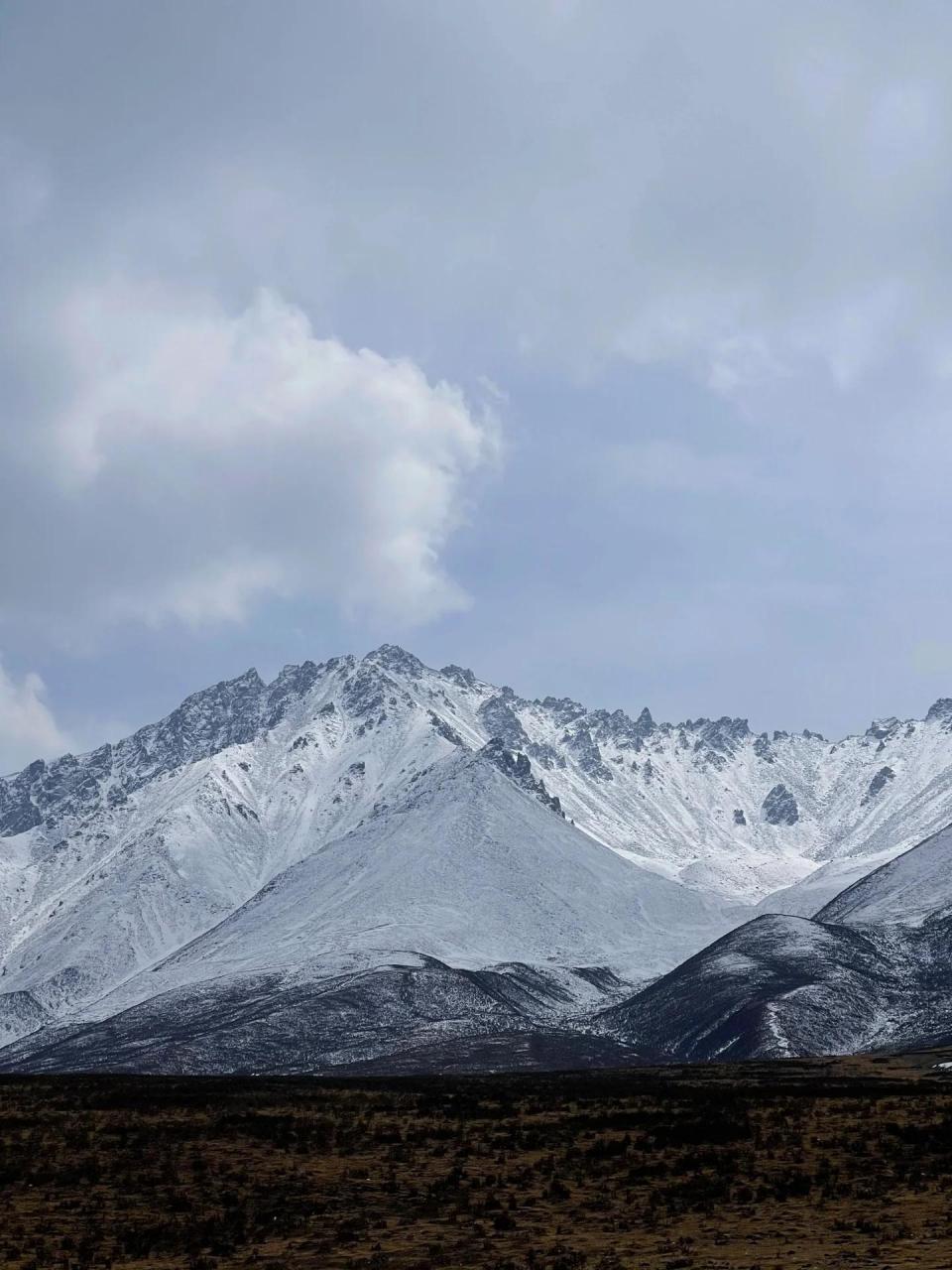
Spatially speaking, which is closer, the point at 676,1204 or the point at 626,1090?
the point at 676,1204

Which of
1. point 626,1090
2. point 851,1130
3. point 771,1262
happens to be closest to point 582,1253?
point 771,1262

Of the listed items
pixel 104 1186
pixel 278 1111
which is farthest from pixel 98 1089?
pixel 104 1186

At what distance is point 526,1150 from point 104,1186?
638 inches

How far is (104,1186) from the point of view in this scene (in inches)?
1832

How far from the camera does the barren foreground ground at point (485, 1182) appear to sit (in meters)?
35.6

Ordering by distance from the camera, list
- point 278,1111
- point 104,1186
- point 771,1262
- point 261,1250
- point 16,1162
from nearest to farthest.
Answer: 1. point 771,1262
2. point 261,1250
3. point 104,1186
4. point 16,1162
5. point 278,1111

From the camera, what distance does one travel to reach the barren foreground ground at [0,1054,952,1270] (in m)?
35.6

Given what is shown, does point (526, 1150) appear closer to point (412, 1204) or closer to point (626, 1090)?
point (412, 1204)

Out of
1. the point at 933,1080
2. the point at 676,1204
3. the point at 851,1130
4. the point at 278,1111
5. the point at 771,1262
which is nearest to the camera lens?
the point at 771,1262

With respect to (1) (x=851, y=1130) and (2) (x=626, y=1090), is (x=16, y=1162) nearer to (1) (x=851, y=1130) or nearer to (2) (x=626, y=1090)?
Answer: (1) (x=851, y=1130)

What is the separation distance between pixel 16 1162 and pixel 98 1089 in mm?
36355

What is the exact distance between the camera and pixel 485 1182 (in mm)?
45844

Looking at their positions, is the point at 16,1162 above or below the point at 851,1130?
above

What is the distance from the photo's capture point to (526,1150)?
5250 cm
